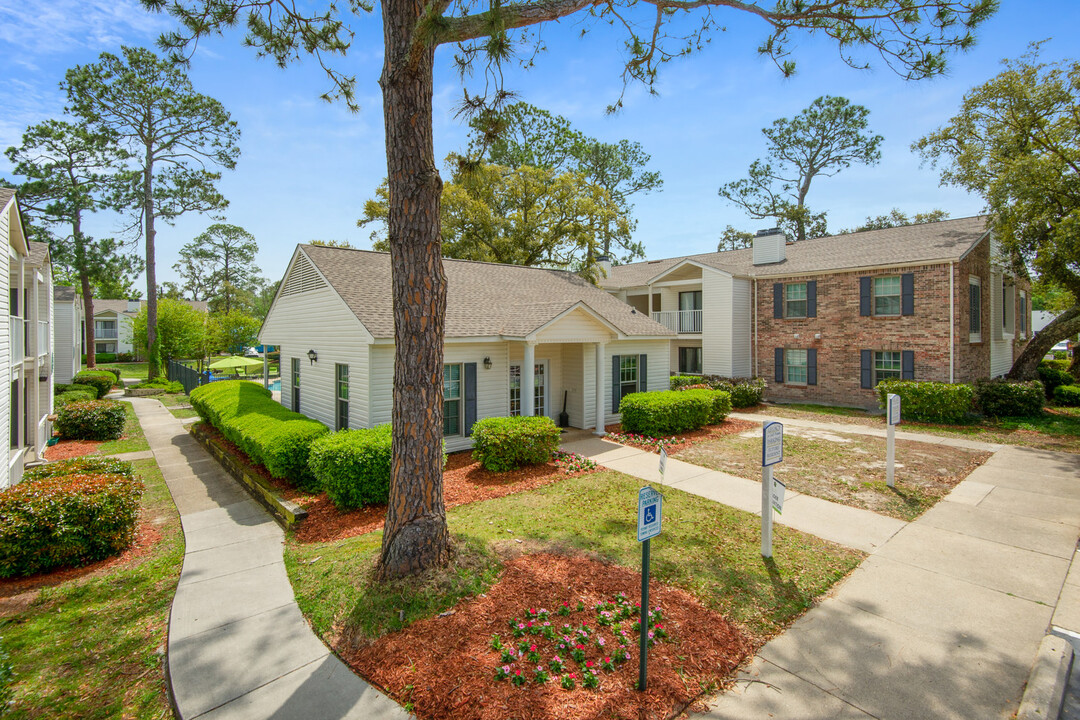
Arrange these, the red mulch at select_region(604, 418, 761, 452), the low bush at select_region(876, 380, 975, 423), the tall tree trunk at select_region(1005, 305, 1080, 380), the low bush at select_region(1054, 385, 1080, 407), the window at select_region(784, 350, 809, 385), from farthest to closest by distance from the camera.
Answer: the window at select_region(784, 350, 809, 385) → the low bush at select_region(1054, 385, 1080, 407) → the tall tree trunk at select_region(1005, 305, 1080, 380) → the low bush at select_region(876, 380, 975, 423) → the red mulch at select_region(604, 418, 761, 452)

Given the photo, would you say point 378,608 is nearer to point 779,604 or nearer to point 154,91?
point 779,604

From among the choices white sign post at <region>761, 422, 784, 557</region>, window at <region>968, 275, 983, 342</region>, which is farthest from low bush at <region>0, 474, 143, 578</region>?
window at <region>968, 275, 983, 342</region>

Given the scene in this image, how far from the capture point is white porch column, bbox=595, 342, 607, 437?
1346cm

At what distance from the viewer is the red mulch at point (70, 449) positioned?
11875mm

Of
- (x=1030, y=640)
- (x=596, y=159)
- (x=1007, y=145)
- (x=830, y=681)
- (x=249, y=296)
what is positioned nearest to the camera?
(x=830, y=681)

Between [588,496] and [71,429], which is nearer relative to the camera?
[588,496]

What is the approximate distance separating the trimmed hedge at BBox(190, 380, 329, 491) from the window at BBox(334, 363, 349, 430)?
74 centimetres

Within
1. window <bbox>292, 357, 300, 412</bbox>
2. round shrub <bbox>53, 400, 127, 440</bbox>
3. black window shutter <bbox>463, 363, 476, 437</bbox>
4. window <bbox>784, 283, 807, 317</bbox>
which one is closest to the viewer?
black window shutter <bbox>463, 363, 476, 437</bbox>

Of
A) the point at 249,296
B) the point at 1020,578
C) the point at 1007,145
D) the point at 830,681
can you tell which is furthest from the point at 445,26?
the point at 249,296

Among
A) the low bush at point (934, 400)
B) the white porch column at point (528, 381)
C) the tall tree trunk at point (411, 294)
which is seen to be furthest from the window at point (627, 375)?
the tall tree trunk at point (411, 294)

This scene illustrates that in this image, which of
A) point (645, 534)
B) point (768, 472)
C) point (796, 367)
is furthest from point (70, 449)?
point (796, 367)

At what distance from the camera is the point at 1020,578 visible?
5.55m

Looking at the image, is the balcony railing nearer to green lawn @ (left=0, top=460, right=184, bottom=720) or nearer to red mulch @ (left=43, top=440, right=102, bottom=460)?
green lawn @ (left=0, top=460, right=184, bottom=720)

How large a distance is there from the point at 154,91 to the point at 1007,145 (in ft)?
125
